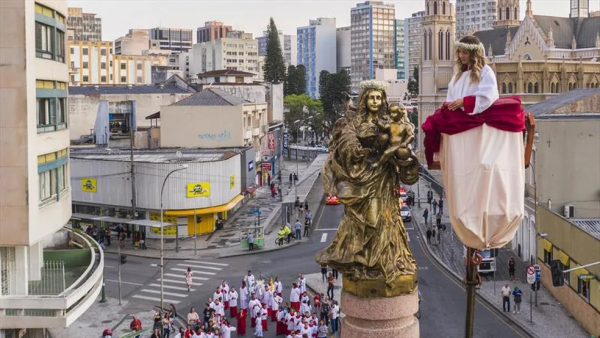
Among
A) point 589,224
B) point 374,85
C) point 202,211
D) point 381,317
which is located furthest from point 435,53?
point 381,317

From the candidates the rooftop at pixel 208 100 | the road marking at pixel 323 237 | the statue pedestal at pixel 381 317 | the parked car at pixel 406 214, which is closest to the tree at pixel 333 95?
the rooftop at pixel 208 100

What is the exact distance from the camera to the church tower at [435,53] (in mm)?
114500

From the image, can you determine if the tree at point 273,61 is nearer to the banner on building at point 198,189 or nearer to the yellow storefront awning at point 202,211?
the yellow storefront awning at point 202,211

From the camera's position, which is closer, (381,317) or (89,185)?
(381,317)

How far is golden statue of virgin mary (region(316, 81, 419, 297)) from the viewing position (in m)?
11.5

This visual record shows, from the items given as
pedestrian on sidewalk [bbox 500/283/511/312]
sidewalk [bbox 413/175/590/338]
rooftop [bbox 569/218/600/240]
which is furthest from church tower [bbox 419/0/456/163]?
pedestrian on sidewalk [bbox 500/283/511/312]

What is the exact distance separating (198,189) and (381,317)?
42961 mm

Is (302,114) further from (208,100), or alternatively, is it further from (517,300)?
(517,300)

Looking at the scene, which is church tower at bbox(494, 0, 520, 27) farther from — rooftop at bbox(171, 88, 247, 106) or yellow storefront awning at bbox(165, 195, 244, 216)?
yellow storefront awning at bbox(165, 195, 244, 216)

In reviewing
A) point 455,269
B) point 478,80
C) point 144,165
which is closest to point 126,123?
point 144,165

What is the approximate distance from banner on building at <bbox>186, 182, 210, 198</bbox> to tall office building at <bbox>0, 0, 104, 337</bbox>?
24.7 m

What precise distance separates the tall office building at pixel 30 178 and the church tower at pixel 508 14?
4725 inches

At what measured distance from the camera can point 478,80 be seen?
29.6ft

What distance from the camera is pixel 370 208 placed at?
37.9ft
